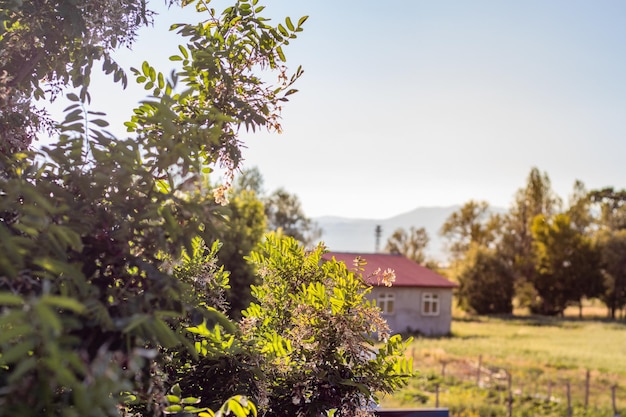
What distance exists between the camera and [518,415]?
58.8 ft

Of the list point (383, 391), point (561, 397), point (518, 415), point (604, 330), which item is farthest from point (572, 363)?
point (383, 391)

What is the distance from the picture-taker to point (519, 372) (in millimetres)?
25516

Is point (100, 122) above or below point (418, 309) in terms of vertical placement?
above

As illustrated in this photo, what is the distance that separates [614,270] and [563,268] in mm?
5368

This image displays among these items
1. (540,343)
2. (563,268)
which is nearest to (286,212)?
(563,268)

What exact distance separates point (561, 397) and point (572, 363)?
948 cm

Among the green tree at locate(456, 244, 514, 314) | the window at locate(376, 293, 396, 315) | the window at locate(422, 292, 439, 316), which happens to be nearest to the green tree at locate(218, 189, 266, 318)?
the window at locate(376, 293, 396, 315)

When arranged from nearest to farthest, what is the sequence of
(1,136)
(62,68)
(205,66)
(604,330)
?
(1,136), (205,66), (62,68), (604,330)

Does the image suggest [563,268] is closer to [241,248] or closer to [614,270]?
[614,270]

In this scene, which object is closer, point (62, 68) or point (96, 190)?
point (96, 190)

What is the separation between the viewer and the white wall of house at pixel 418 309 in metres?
43.3

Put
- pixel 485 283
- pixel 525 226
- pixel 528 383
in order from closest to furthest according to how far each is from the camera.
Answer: pixel 528 383, pixel 485 283, pixel 525 226

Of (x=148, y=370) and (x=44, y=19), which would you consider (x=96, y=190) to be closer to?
(x=148, y=370)

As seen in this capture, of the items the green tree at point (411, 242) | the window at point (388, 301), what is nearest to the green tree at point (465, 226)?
the green tree at point (411, 242)
